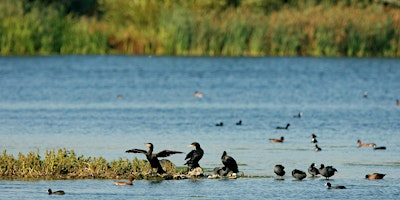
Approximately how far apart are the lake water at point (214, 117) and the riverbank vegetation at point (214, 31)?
3.01 ft

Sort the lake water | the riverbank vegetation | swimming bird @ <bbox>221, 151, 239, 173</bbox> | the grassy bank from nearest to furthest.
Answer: the lake water < the grassy bank < swimming bird @ <bbox>221, 151, 239, 173</bbox> < the riverbank vegetation

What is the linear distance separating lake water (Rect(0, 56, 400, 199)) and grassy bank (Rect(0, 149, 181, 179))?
268 millimetres

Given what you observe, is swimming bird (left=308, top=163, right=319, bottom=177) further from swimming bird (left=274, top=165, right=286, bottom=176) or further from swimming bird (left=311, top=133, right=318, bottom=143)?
swimming bird (left=311, top=133, right=318, bottom=143)

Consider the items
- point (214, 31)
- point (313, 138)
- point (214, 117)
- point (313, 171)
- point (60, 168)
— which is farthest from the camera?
point (214, 31)

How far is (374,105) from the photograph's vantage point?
36.9 meters

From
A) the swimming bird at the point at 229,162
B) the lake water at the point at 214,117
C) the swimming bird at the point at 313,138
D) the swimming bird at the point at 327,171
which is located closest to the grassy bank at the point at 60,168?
the lake water at the point at 214,117

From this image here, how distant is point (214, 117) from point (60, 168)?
12.9m

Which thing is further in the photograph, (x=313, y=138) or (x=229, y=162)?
(x=313, y=138)

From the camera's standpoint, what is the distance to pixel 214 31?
59.6 m

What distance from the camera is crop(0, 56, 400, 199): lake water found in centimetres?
1966

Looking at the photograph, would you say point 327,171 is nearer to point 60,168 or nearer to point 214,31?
point 60,168

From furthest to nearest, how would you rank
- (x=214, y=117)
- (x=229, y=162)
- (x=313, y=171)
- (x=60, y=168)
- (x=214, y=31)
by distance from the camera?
(x=214, y=31) → (x=214, y=117) → (x=313, y=171) → (x=229, y=162) → (x=60, y=168)

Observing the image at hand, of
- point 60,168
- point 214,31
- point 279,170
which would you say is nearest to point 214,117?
point 279,170

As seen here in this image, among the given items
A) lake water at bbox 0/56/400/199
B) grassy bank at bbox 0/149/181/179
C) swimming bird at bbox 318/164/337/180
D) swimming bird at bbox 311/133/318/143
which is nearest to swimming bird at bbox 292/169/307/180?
lake water at bbox 0/56/400/199
